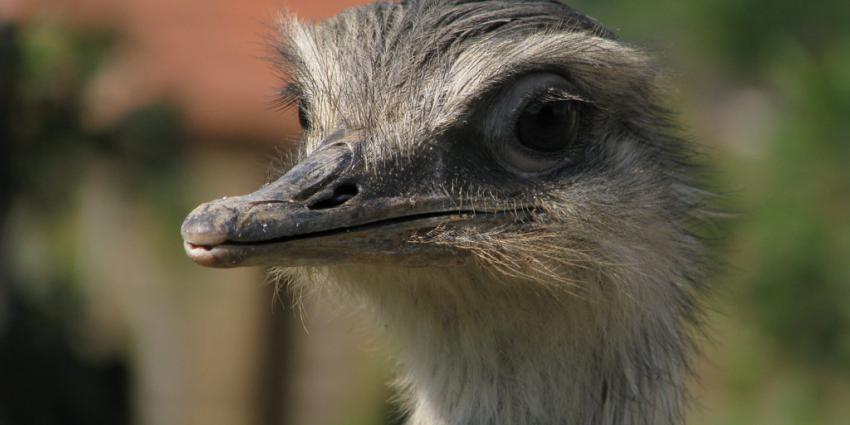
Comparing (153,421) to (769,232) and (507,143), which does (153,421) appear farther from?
(507,143)

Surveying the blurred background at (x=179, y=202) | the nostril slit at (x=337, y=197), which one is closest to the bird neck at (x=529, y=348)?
the nostril slit at (x=337, y=197)

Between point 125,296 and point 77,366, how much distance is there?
2.65 metres

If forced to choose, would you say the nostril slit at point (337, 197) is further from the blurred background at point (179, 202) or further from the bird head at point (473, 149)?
the blurred background at point (179, 202)

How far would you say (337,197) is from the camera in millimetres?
2520

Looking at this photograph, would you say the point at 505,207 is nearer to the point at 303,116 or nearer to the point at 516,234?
the point at 516,234

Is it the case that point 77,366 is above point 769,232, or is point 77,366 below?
below

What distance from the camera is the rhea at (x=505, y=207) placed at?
2682mm

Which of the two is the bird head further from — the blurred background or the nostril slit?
the blurred background

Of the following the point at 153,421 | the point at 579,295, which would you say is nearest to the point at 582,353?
the point at 579,295

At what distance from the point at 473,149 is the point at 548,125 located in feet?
0.56

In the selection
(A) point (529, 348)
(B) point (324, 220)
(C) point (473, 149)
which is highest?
(C) point (473, 149)

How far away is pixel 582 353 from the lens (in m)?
2.84

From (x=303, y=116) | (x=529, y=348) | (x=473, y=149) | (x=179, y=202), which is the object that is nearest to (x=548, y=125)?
(x=473, y=149)

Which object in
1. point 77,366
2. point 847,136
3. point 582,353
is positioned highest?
point 847,136
